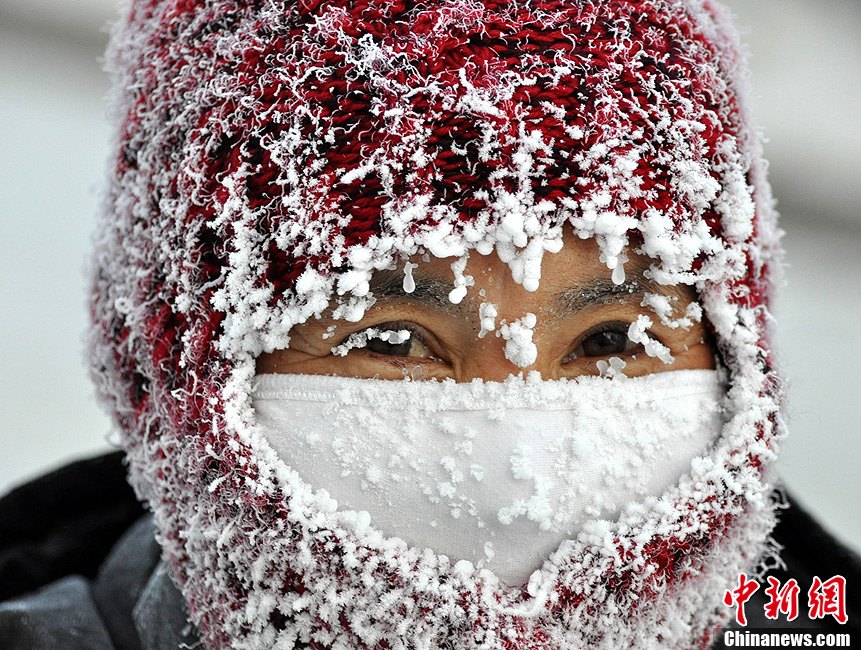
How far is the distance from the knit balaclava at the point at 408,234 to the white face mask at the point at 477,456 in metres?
0.03

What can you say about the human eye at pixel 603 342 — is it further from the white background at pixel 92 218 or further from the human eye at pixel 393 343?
the white background at pixel 92 218

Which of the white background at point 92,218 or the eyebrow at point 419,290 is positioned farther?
the white background at point 92,218

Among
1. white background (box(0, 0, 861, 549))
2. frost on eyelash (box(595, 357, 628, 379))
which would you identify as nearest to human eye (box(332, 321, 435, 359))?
frost on eyelash (box(595, 357, 628, 379))

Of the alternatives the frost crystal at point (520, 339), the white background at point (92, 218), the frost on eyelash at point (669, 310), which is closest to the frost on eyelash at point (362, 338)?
the frost crystal at point (520, 339)

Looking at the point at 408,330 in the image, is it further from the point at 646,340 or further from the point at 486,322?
the point at 646,340

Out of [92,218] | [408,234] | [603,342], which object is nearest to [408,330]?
[408,234]

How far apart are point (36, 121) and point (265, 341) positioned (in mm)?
4013

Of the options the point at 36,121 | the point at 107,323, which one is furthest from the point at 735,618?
the point at 36,121

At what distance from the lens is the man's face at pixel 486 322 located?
4.14ft

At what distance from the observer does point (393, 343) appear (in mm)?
1311

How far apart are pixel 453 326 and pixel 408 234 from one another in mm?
143

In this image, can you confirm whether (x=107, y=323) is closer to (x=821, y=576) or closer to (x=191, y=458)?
(x=191, y=458)

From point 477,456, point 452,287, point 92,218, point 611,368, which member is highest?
point 92,218

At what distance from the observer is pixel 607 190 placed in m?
1.26
